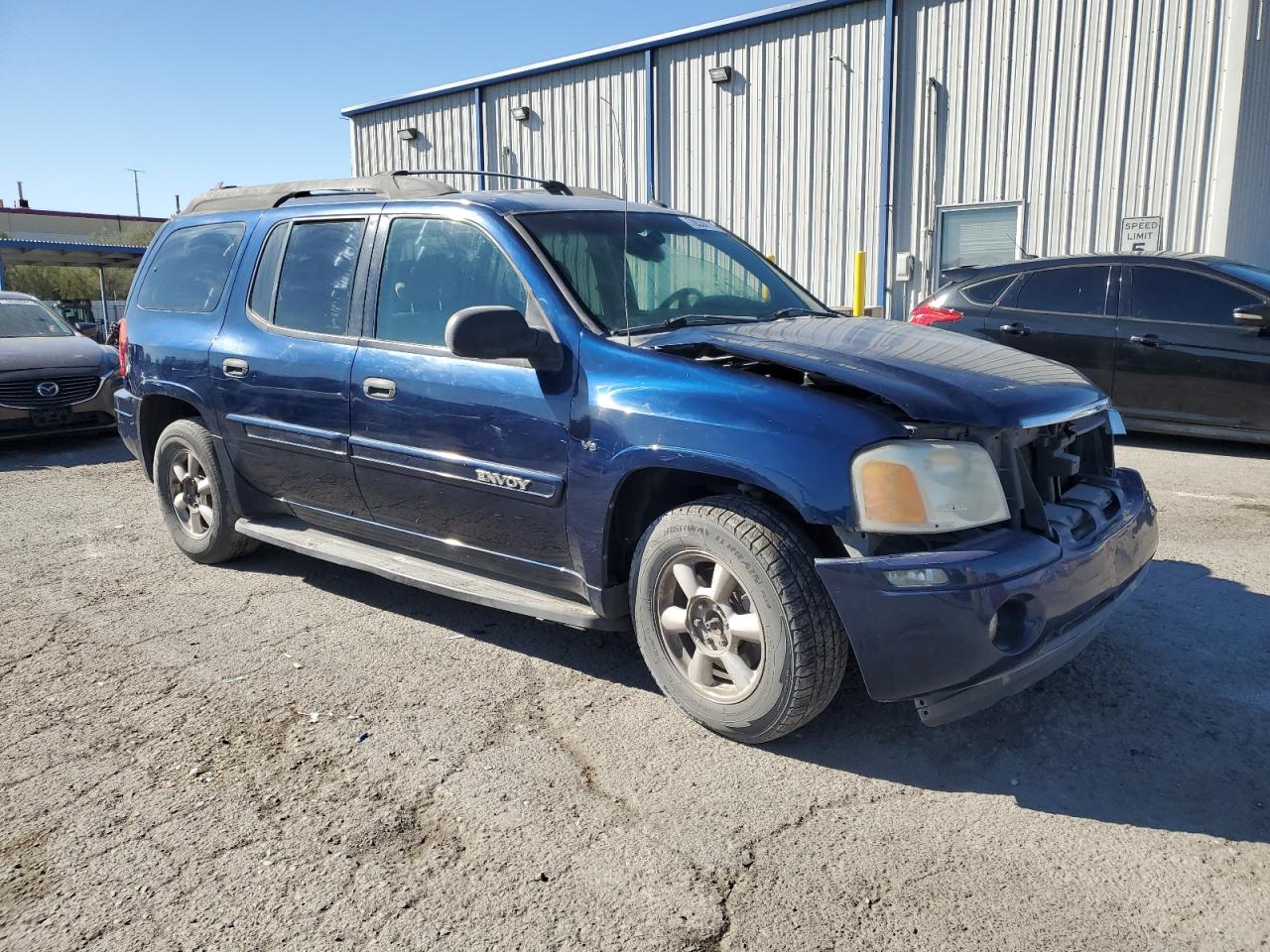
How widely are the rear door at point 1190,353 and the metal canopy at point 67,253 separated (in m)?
18.0

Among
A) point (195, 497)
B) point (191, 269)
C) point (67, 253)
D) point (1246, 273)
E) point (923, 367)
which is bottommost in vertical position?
point (195, 497)

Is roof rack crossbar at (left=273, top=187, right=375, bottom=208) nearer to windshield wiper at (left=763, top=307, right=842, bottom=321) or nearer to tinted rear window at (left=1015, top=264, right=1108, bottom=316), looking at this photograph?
windshield wiper at (left=763, top=307, right=842, bottom=321)

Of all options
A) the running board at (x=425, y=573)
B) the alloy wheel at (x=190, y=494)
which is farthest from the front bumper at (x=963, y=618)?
the alloy wheel at (x=190, y=494)

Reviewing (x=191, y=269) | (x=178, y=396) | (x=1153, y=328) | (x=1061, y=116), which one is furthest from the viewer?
(x=1061, y=116)

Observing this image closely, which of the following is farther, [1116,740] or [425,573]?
[425,573]

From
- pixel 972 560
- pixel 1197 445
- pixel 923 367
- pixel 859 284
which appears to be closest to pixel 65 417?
pixel 923 367

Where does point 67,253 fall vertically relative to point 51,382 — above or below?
above

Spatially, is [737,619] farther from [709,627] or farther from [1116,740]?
[1116,740]

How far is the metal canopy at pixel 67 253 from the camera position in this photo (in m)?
Result: 18.7

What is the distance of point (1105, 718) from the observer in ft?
10.4

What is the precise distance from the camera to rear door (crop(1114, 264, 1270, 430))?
727 cm

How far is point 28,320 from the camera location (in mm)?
10016

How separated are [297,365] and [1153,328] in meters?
6.61

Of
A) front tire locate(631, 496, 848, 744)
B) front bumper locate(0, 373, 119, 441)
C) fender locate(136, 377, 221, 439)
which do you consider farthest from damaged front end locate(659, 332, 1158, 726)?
front bumper locate(0, 373, 119, 441)
